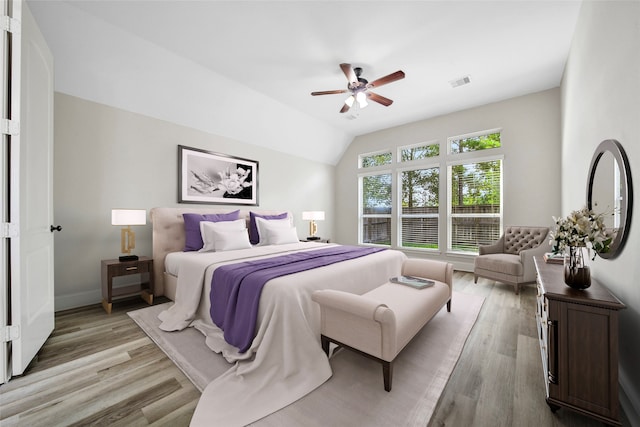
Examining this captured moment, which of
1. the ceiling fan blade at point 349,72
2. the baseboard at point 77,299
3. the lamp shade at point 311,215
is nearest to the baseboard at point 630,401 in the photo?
the ceiling fan blade at point 349,72

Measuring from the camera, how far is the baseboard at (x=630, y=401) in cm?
131

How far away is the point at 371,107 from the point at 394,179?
5.93 feet

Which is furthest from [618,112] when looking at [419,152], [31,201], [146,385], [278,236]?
[31,201]

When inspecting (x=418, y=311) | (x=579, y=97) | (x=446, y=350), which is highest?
(x=579, y=97)

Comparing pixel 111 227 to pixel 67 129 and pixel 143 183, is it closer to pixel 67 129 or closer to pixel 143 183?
pixel 143 183

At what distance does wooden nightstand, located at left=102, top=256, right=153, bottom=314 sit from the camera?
9.19 feet

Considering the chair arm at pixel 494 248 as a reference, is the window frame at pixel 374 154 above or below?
above

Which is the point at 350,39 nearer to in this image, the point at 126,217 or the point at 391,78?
the point at 391,78

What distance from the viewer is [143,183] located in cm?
346

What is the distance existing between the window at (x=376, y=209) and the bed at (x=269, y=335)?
3.34 meters

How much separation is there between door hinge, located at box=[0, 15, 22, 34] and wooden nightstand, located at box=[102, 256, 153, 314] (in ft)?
7.06

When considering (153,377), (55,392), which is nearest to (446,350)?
(153,377)

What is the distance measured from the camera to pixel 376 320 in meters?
1.51

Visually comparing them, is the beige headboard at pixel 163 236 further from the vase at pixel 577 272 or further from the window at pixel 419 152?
the window at pixel 419 152
